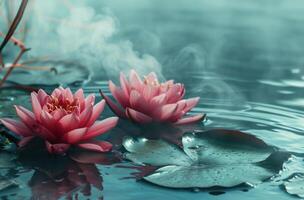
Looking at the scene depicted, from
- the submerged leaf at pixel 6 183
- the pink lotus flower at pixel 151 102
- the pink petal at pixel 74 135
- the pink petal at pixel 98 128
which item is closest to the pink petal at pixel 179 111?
the pink lotus flower at pixel 151 102

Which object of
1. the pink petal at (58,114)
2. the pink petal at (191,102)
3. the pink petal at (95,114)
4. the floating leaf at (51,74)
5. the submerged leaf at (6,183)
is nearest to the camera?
the submerged leaf at (6,183)

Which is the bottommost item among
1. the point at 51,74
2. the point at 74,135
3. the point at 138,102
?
the point at 74,135

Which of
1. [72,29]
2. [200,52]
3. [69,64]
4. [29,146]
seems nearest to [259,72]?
[200,52]

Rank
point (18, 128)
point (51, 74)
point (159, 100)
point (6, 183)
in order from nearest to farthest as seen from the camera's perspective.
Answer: point (6, 183) < point (18, 128) < point (159, 100) < point (51, 74)

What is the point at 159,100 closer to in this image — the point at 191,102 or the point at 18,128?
the point at 191,102

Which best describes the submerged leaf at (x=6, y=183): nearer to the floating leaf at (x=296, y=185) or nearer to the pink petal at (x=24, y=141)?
the pink petal at (x=24, y=141)

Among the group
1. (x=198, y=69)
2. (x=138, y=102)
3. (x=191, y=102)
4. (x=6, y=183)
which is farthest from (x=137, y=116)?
(x=198, y=69)
